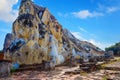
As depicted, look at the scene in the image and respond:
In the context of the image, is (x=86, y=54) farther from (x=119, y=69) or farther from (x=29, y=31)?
(x=119, y=69)

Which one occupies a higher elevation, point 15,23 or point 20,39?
point 15,23

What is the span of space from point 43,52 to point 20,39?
243 centimetres

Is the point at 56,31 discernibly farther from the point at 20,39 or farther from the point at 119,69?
the point at 119,69

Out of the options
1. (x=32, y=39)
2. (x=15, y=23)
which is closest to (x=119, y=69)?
(x=32, y=39)

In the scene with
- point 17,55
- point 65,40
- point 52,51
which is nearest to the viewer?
point 17,55

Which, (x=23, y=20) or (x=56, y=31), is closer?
(x=23, y=20)

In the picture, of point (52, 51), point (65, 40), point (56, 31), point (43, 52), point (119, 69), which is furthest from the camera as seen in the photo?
point (65, 40)

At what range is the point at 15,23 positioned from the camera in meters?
17.8

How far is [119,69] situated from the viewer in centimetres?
937

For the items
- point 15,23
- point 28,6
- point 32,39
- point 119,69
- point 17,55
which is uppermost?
point 28,6

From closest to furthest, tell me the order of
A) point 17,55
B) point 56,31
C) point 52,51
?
point 17,55 → point 52,51 → point 56,31

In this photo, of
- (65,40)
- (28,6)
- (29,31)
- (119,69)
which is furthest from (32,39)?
(119,69)

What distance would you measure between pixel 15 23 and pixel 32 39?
2043 mm

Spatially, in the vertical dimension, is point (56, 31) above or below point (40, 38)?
above
